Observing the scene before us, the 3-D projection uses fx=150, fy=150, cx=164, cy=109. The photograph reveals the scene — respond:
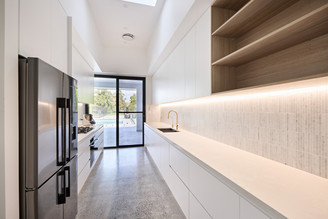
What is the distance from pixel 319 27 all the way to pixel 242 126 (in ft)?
3.26

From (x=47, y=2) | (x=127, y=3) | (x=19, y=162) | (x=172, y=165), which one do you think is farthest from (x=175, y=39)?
(x=19, y=162)

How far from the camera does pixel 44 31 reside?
1.44 metres

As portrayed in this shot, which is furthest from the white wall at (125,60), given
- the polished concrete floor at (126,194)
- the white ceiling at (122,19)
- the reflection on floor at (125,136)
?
Result: the polished concrete floor at (126,194)

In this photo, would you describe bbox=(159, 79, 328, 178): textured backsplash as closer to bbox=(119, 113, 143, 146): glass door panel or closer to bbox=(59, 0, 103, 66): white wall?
bbox=(59, 0, 103, 66): white wall

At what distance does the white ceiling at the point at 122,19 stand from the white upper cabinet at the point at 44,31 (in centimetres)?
124

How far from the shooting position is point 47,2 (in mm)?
1483

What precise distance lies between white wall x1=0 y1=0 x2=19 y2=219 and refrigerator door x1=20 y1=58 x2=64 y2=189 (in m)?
0.05

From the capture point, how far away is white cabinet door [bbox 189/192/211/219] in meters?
1.27

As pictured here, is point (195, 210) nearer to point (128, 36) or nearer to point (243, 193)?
point (243, 193)

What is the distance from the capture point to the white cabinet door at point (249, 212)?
0.74 m

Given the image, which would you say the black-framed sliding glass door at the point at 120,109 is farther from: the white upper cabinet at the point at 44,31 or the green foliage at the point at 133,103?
the white upper cabinet at the point at 44,31

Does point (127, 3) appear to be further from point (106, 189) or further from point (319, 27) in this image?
point (106, 189)

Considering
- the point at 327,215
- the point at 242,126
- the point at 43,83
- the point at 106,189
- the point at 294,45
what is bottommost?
the point at 106,189

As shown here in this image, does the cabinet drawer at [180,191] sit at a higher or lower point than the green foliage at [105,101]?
→ lower
